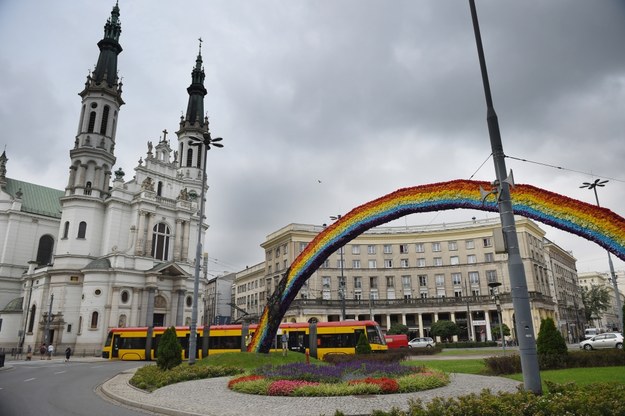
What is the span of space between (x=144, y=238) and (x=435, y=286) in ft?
152

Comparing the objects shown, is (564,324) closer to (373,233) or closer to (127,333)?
(373,233)

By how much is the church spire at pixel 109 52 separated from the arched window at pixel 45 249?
26.5 meters

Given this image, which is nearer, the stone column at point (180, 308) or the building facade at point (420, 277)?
the stone column at point (180, 308)

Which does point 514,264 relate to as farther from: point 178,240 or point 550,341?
point 178,240

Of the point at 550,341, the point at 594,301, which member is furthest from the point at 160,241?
the point at 594,301

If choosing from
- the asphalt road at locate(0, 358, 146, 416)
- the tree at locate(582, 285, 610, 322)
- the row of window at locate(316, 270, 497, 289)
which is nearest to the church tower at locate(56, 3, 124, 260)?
the row of window at locate(316, 270, 497, 289)

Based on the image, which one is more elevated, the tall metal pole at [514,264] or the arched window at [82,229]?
the arched window at [82,229]

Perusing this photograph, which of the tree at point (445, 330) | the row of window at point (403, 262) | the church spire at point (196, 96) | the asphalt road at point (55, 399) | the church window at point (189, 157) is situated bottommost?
the asphalt road at point (55, 399)

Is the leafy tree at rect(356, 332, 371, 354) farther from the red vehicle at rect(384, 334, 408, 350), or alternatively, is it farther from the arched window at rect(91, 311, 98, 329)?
the arched window at rect(91, 311, 98, 329)

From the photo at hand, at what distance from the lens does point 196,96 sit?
250 ft

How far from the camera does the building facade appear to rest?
218 ft

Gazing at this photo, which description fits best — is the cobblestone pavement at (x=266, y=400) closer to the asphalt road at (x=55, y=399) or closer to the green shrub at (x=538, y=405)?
the asphalt road at (x=55, y=399)

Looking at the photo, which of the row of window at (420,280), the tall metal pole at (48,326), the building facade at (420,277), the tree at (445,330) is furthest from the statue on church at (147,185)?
the tree at (445,330)

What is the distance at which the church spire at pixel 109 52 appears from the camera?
212 ft
